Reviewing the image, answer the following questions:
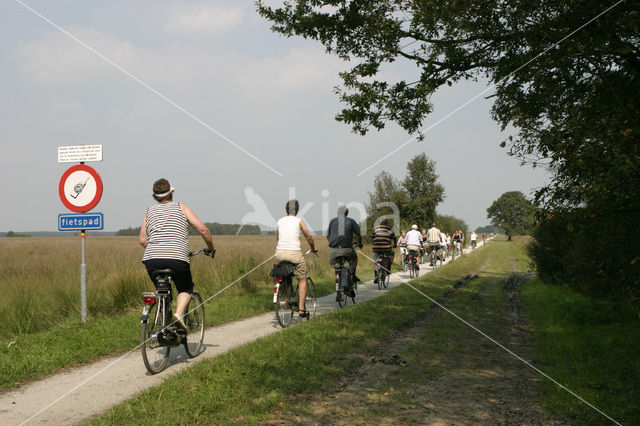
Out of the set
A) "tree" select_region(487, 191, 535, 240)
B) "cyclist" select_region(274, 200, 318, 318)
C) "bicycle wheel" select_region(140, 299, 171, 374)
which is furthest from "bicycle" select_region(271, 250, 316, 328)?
"tree" select_region(487, 191, 535, 240)

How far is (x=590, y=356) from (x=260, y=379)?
14.0ft

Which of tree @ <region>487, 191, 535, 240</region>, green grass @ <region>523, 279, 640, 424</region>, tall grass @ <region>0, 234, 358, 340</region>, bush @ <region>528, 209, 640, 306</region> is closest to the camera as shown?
green grass @ <region>523, 279, 640, 424</region>

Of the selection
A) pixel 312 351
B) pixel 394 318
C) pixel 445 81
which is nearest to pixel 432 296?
pixel 394 318

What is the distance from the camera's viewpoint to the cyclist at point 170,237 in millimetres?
5578

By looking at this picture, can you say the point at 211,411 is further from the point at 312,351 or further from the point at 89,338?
the point at 89,338

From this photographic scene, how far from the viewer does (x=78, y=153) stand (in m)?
8.27

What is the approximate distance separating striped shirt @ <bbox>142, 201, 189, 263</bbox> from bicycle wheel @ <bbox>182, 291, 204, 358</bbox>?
841 mm

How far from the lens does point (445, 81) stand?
952 cm

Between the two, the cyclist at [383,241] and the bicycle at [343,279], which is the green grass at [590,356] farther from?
the cyclist at [383,241]

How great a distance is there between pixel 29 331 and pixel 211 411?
493 cm

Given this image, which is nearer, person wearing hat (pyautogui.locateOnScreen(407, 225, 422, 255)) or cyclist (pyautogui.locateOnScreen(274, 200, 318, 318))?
cyclist (pyautogui.locateOnScreen(274, 200, 318, 318))

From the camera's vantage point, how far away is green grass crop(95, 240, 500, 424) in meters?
4.04

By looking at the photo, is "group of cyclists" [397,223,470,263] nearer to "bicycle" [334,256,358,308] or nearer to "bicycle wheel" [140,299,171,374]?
"bicycle" [334,256,358,308]

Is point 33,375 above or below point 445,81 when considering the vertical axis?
below
